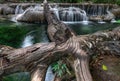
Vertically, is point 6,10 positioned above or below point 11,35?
above

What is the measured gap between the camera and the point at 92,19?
13805mm

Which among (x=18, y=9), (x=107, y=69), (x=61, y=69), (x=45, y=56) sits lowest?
(x=18, y=9)

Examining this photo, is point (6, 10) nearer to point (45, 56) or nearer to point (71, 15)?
point (71, 15)

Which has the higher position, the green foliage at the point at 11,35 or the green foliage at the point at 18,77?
the green foliage at the point at 18,77

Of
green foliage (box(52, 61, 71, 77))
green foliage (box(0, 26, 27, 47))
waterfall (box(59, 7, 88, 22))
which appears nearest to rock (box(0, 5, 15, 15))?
waterfall (box(59, 7, 88, 22))

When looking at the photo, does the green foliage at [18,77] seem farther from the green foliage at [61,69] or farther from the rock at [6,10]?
the rock at [6,10]

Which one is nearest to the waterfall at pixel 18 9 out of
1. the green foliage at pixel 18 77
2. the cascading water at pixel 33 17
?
the cascading water at pixel 33 17

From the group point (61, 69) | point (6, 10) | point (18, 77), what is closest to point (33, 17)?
point (6, 10)

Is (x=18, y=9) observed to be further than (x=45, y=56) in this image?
Yes

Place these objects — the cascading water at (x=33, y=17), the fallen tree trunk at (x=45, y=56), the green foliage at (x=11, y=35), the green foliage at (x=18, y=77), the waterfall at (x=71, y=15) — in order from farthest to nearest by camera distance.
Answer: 1. the waterfall at (x=71, y=15)
2. the cascading water at (x=33, y=17)
3. the green foliage at (x=11, y=35)
4. the green foliage at (x=18, y=77)
5. the fallen tree trunk at (x=45, y=56)

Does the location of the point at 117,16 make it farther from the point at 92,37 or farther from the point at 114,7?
the point at 92,37

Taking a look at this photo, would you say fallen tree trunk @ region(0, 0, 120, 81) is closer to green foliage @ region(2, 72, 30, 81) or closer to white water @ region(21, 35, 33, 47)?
green foliage @ region(2, 72, 30, 81)

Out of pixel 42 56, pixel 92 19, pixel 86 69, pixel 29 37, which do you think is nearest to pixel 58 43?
pixel 42 56

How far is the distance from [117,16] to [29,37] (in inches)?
323
